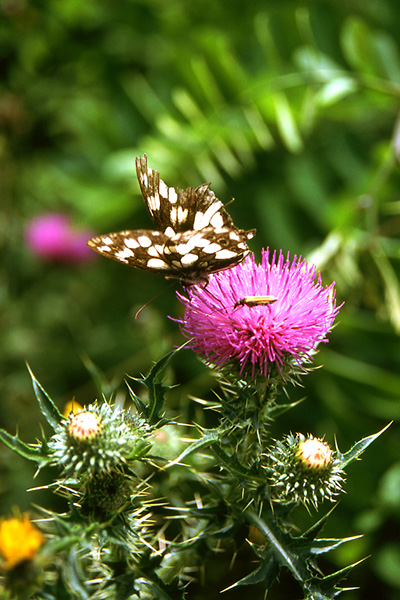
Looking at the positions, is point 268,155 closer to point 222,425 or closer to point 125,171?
point 125,171

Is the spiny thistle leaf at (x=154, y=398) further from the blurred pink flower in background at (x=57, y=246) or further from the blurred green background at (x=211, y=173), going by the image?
the blurred pink flower in background at (x=57, y=246)

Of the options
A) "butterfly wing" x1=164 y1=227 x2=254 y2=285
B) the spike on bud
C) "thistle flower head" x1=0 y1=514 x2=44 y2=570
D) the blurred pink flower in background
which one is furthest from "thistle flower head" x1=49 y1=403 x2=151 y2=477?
the blurred pink flower in background

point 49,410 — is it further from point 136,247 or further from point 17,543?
point 136,247

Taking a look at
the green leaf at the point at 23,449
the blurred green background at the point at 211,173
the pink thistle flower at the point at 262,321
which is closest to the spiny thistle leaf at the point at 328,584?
the pink thistle flower at the point at 262,321

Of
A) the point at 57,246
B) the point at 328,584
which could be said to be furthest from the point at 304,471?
the point at 57,246

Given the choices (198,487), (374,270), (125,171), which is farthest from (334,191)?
(198,487)

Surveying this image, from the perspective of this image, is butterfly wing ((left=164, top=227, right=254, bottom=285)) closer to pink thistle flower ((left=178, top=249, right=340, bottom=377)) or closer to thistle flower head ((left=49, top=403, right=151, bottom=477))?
pink thistle flower ((left=178, top=249, right=340, bottom=377))
